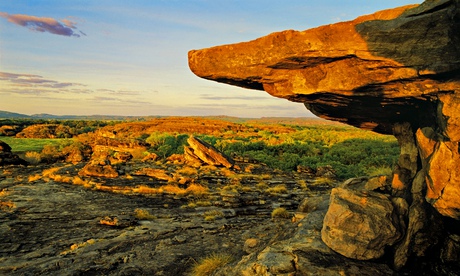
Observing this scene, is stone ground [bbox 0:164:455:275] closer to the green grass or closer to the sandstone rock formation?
the sandstone rock formation

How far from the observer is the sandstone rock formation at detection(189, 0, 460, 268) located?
251 inches

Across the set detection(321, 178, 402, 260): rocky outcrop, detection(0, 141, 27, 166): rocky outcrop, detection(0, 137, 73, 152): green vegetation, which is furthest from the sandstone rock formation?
detection(0, 137, 73, 152): green vegetation

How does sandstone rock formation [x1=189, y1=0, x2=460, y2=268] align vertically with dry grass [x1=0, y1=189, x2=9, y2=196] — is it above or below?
above

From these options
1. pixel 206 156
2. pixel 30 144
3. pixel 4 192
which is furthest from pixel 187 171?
pixel 30 144

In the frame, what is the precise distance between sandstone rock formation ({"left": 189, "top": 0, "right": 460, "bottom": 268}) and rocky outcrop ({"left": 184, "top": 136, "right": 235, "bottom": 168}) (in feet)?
71.9

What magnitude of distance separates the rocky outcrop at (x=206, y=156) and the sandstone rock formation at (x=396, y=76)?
21926 millimetres

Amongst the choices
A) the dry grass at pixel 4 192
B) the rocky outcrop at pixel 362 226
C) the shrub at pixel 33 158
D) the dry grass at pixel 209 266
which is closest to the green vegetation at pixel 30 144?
the shrub at pixel 33 158

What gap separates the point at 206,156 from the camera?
105 feet

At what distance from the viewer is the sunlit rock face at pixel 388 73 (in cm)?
635

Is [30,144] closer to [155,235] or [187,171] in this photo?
[187,171]

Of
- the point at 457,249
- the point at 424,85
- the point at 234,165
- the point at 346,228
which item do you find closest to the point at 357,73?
the point at 424,85

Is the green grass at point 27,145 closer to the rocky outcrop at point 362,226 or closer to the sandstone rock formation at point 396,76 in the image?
the sandstone rock formation at point 396,76

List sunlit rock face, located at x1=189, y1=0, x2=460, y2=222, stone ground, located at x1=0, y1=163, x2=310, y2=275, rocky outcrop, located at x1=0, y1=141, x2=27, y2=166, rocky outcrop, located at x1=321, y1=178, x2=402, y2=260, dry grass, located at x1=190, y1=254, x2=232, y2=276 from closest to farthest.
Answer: sunlit rock face, located at x1=189, y1=0, x2=460, y2=222, rocky outcrop, located at x1=321, y1=178, x2=402, y2=260, dry grass, located at x1=190, y1=254, x2=232, y2=276, stone ground, located at x1=0, y1=163, x2=310, y2=275, rocky outcrop, located at x1=0, y1=141, x2=27, y2=166

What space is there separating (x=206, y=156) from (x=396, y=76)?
26.0m
